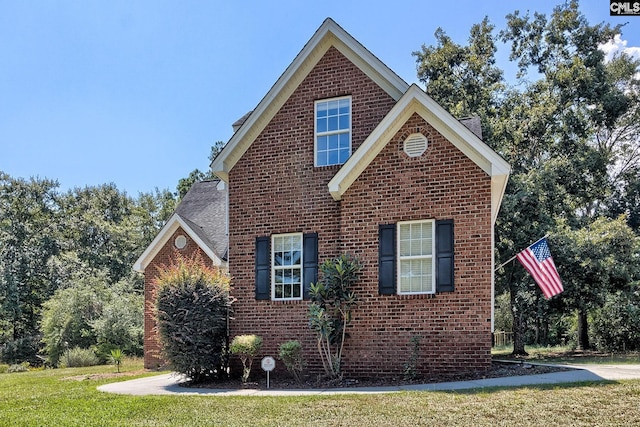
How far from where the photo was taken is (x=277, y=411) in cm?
820

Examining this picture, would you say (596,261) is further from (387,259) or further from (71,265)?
(71,265)

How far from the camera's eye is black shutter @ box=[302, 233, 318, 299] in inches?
Answer: 490

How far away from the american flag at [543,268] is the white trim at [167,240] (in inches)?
355

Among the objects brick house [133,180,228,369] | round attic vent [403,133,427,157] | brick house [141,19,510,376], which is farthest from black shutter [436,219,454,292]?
brick house [133,180,228,369]

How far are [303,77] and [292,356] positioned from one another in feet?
22.3

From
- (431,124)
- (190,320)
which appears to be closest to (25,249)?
(190,320)

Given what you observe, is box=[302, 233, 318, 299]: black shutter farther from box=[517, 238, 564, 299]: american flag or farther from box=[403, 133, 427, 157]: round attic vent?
box=[517, 238, 564, 299]: american flag

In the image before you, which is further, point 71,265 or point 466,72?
point 71,265

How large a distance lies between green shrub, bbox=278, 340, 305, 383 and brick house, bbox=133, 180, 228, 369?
5531 millimetres

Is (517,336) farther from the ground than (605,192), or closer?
closer

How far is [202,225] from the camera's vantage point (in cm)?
1844

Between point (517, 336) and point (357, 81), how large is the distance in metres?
13.9

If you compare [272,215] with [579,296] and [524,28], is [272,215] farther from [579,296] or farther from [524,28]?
[524,28]

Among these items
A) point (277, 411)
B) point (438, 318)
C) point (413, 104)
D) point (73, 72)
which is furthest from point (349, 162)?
point (73, 72)
